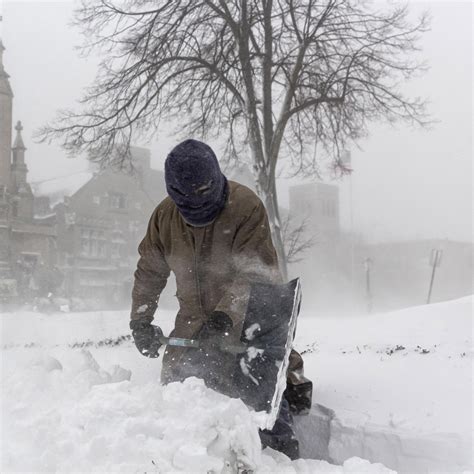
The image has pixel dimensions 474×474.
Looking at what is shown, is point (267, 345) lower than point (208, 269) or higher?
lower

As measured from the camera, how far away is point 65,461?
2020 millimetres

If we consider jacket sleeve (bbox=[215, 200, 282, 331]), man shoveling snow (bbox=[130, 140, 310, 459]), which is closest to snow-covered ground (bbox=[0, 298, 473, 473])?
man shoveling snow (bbox=[130, 140, 310, 459])

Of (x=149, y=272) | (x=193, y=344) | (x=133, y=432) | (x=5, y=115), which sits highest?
(x=5, y=115)

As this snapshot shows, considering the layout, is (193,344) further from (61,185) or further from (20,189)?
(61,185)

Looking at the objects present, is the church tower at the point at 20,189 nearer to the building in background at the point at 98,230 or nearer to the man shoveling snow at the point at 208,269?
the building in background at the point at 98,230

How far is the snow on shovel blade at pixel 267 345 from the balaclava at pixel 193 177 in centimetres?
55

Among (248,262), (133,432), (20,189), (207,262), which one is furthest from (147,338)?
(20,189)

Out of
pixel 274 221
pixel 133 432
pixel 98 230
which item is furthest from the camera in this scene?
pixel 98 230

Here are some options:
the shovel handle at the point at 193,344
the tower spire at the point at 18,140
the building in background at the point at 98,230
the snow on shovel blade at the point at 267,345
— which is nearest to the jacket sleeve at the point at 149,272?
the shovel handle at the point at 193,344

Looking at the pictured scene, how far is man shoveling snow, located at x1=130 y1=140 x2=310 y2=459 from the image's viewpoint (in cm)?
289

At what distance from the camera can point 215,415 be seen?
222 cm

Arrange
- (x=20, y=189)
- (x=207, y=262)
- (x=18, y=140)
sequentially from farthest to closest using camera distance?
(x=18, y=140), (x=20, y=189), (x=207, y=262)

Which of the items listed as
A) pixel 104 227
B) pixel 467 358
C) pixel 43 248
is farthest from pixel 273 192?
pixel 104 227

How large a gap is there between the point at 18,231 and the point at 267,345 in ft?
95.0
